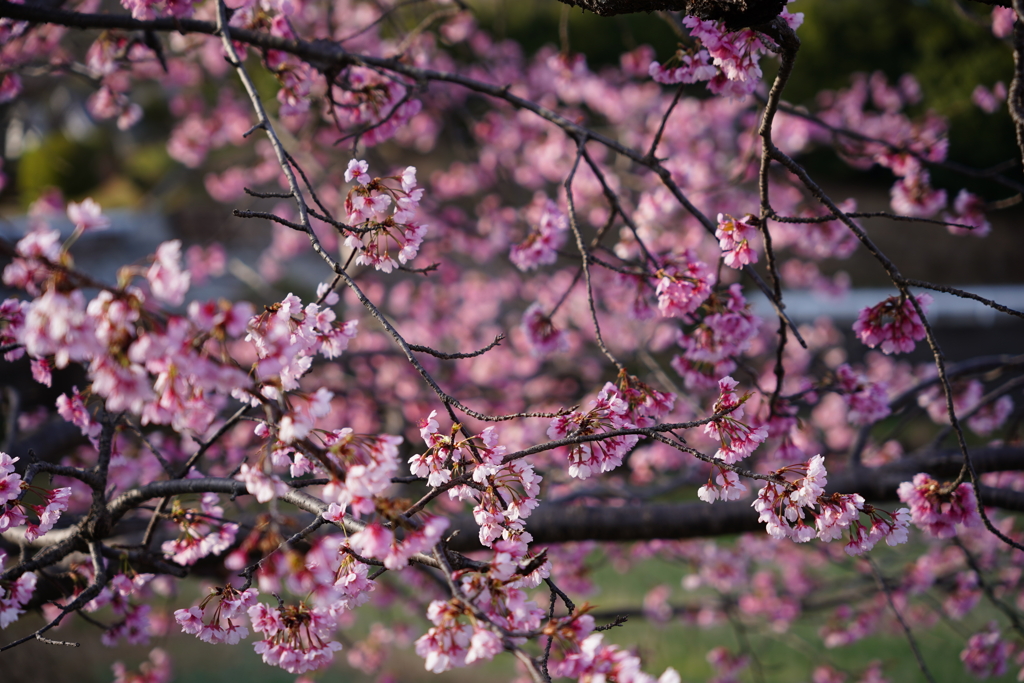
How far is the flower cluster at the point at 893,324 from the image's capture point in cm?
167

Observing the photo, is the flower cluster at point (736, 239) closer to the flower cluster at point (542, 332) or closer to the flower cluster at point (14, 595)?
the flower cluster at point (542, 332)

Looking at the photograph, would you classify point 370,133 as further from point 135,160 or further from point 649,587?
point 135,160

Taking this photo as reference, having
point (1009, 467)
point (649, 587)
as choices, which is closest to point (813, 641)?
point (649, 587)

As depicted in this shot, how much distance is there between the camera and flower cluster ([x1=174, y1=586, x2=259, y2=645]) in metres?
1.35

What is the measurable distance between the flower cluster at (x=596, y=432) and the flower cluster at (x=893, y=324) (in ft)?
2.54

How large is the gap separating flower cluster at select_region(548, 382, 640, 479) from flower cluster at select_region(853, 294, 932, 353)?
0.77 meters

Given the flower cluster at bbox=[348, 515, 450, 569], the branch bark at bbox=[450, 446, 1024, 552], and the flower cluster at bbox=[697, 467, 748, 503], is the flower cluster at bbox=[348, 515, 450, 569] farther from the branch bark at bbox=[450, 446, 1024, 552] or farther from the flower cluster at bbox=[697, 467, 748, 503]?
the branch bark at bbox=[450, 446, 1024, 552]

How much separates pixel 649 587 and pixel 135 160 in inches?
527

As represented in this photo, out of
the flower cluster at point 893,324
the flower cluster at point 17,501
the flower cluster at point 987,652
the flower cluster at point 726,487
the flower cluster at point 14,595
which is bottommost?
the flower cluster at point 987,652

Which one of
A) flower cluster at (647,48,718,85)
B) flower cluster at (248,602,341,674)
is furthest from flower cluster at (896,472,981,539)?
flower cluster at (248,602,341,674)

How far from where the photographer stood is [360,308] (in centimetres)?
712

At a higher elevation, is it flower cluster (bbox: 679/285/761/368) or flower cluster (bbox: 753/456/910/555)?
flower cluster (bbox: 679/285/761/368)

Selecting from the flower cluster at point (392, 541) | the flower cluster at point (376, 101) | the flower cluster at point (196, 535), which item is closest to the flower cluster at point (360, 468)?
the flower cluster at point (392, 541)

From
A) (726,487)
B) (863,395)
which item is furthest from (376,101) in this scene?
(863,395)
